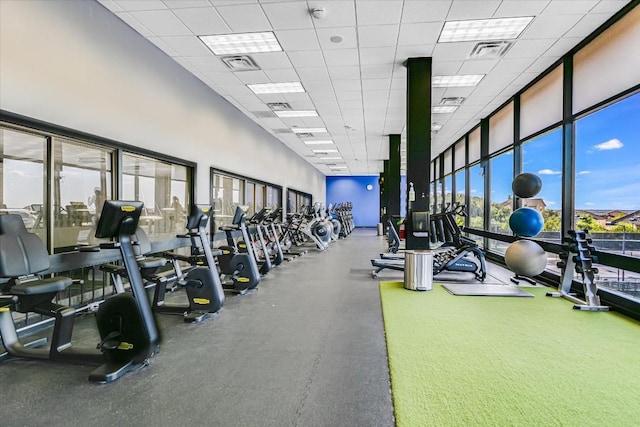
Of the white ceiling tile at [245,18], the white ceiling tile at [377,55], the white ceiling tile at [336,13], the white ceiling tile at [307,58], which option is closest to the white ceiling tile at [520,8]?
the white ceiling tile at [377,55]

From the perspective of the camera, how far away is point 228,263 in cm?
539

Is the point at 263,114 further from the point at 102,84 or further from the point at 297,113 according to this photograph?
the point at 102,84

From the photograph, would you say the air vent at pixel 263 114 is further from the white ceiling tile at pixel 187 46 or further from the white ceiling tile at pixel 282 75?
the white ceiling tile at pixel 187 46

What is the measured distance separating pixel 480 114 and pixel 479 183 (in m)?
1.96

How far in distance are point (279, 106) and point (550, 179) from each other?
18.9 ft

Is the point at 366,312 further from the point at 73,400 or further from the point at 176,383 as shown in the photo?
the point at 73,400

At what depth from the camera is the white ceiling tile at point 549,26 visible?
4422mm

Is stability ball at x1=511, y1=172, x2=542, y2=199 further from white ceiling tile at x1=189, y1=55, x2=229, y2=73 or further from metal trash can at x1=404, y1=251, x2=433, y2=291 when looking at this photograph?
white ceiling tile at x1=189, y1=55, x2=229, y2=73

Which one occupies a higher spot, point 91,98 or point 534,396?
point 91,98

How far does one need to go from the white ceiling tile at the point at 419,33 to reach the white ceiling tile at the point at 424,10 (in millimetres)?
125

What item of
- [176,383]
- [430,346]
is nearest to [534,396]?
[430,346]

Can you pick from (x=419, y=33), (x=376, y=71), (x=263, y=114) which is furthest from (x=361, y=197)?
(x=419, y=33)

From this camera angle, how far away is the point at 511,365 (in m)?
2.73

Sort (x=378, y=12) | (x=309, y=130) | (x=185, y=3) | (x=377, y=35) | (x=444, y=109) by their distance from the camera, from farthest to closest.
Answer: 1. (x=309, y=130)
2. (x=444, y=109)
3. (x=377, y=35)
4. (x=378, y=12)
5. (x=185, y=3)
